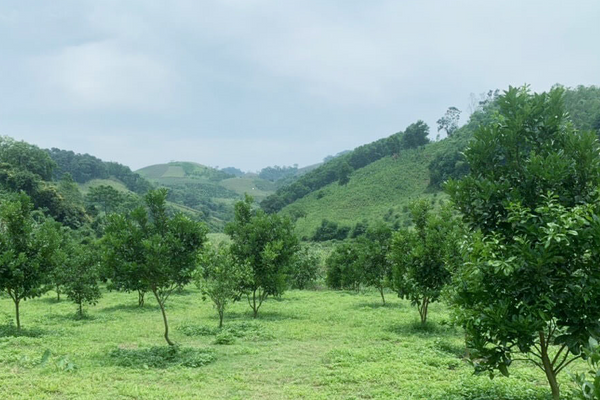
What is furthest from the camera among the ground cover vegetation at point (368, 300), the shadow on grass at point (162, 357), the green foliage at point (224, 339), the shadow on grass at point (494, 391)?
the green foliage at point (224, 339)

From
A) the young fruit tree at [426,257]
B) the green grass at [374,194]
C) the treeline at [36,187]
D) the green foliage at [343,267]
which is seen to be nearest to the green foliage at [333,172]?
the green grass at [374,194]

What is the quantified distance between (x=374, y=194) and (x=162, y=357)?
81.9 metres

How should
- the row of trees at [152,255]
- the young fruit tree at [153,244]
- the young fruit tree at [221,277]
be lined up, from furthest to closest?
1. the young fruit tree at [221,277]
2. the row of trees at [152,255]
3. the young fruit tree at [153,244]

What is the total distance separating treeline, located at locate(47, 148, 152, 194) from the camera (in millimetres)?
146625

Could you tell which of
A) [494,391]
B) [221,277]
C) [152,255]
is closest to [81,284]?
[221,277]

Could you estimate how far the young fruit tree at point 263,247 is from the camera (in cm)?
2174

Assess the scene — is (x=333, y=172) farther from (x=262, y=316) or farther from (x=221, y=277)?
(x=221, y=277)

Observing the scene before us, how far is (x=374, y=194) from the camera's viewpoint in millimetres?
92562

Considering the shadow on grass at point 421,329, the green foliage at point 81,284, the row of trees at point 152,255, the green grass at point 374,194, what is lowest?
the shadow on grass at point 421,329

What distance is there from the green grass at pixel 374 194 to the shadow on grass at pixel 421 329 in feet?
183

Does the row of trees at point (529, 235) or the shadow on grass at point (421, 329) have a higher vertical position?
the row of trees at point (529, 235)

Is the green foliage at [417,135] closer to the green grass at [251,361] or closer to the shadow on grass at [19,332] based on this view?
the green grass at [251,361]

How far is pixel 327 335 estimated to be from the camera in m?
17.5

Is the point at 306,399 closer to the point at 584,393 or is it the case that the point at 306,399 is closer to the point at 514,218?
the point at 514,218
